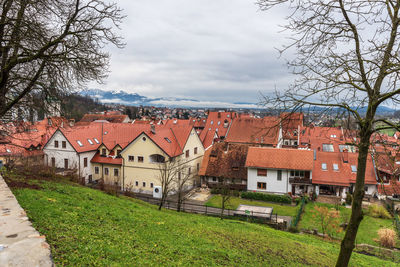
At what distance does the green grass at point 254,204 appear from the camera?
29.8 m

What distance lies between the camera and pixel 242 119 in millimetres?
58938

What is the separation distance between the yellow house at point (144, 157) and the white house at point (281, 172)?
29.2ft

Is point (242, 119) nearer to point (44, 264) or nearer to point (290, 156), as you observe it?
point (290, 156)

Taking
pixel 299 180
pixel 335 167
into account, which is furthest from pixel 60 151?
pixel 335 167

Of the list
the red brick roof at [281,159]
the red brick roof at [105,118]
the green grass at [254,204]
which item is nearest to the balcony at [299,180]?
the red brick roof at [281,159]

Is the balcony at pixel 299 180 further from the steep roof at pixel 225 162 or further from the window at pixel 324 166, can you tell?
the steep roof at pixel 225 162

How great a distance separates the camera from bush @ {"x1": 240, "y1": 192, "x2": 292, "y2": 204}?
3272 cm

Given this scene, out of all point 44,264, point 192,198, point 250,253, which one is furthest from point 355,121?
point 192,198

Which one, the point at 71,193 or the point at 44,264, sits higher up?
the point at 44,264

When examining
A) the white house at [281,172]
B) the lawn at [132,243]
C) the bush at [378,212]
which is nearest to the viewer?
the lawn at [132,243]

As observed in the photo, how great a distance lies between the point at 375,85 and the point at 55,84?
11300 mm

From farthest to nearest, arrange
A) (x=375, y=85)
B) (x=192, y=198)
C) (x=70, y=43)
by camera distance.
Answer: (x=192, y=198), (x=70, y=43), (x=375, y=85)

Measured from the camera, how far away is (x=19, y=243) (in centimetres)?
481

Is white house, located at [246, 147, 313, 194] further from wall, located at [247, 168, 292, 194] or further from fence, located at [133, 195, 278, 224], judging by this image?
fence, located at [133, 195, 278, 224]
